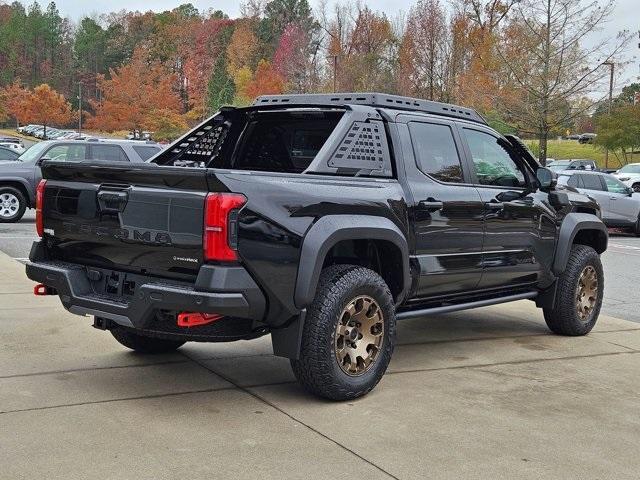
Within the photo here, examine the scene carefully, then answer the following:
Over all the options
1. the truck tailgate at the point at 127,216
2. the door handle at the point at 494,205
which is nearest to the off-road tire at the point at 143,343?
the truck tailgate at the point at 127,216

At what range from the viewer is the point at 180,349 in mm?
6098

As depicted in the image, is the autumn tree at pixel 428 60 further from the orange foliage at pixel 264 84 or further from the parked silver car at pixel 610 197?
the parked silver car at pixel 610 197

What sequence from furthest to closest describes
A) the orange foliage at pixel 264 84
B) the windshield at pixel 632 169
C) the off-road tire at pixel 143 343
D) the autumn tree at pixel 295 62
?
the orange foliage at pixel 264 84 < the autumn tree at pixel 295 62 < the windshield at pixel 632 169 < the off-road tire at pixel 143 343

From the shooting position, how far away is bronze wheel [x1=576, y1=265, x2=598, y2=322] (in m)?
7.06

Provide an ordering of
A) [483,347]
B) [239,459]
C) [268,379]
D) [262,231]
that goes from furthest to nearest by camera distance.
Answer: [483,347]
[268,379]
[262,231]
[239,459]

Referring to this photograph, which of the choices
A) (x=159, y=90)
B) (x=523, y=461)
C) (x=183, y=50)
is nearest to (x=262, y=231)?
(x=523, y=461)

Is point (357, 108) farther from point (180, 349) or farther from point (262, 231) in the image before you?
point (180, 349)

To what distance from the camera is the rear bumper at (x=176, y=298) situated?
4.18m

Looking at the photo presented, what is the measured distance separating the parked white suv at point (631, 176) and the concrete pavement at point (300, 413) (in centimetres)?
2616

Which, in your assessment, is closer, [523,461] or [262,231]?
[523,461]

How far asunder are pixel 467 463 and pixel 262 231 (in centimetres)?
159

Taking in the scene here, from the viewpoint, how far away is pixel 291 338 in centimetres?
457

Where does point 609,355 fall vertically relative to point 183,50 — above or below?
below

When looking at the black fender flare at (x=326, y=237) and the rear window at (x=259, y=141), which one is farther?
the rear window at (x=259, y=141)
